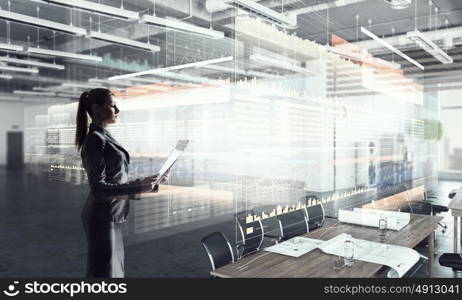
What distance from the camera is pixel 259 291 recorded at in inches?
85.6

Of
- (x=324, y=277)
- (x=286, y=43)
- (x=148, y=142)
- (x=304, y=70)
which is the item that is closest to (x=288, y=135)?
(x=304, y=70)

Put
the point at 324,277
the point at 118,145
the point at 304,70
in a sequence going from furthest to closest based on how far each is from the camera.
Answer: the point at 304,70, the point at 324,277, the point at 118,145

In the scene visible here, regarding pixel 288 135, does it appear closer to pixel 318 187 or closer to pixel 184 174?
pixel 318 187

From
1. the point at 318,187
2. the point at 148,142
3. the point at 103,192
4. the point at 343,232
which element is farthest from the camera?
the point at 148,142

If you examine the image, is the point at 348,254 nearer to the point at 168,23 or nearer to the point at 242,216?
the point at 242,216

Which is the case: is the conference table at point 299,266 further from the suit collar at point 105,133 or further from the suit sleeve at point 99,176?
the suit collar at point 105,133

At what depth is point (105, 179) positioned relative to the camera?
1711 mm

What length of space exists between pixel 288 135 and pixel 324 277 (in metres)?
2.53

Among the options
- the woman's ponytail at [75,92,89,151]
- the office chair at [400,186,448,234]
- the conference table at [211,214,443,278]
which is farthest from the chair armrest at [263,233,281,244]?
the office chair at [400,186,448,234]

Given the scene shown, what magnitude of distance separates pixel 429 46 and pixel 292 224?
379cm

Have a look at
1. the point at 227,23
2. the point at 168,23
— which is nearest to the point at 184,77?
the point at 227,23

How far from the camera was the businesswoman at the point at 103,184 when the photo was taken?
5.53 feet

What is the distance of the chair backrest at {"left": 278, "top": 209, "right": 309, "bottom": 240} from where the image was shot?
3.61m

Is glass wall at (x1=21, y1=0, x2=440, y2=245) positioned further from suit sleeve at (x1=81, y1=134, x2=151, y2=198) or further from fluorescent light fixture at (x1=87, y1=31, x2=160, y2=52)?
fluorescent light fixture at (x1=87, y1=31, x2=160, y2=52)
